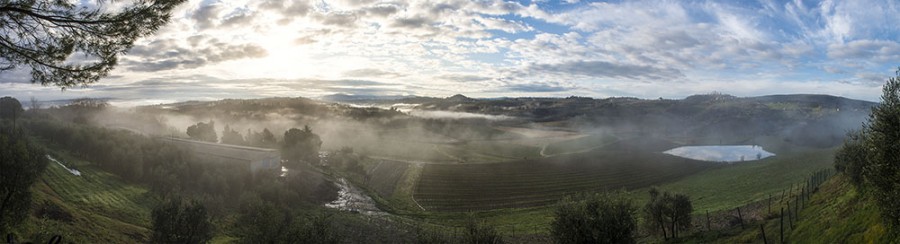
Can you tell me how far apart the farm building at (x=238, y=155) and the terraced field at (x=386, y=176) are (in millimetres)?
23758

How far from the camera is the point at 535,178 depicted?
109000 millimetres

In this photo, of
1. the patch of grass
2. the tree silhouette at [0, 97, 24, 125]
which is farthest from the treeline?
the patch of grass

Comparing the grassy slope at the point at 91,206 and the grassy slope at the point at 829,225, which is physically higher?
the grassy slope at the point at 829,225

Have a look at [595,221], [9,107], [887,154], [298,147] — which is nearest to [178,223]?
[595,221]

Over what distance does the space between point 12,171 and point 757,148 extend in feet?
739

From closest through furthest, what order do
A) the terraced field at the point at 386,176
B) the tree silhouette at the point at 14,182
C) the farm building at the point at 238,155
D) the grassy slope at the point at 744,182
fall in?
1. the tree silhouette at the point at 14,182
2. the grassy slope at the point at 744,182
3. the farm building at the point at 238,155
4. the terraced field at the point at 386,176

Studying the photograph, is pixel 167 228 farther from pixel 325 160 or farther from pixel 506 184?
pixel 325 160

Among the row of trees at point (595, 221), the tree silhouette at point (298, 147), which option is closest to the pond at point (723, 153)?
the tree silhouette at point (298, 147)

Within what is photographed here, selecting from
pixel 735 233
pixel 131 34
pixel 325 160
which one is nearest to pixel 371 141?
pixel 325 160

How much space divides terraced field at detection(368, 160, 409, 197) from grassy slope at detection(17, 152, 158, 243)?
46061 millimetres

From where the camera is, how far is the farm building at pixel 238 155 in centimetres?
8356

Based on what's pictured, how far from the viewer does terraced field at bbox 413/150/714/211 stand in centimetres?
8647

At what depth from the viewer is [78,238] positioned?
35344mm

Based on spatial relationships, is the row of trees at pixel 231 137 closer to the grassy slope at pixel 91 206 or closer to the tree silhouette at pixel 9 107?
the tree silhouette at pixel 9 107
